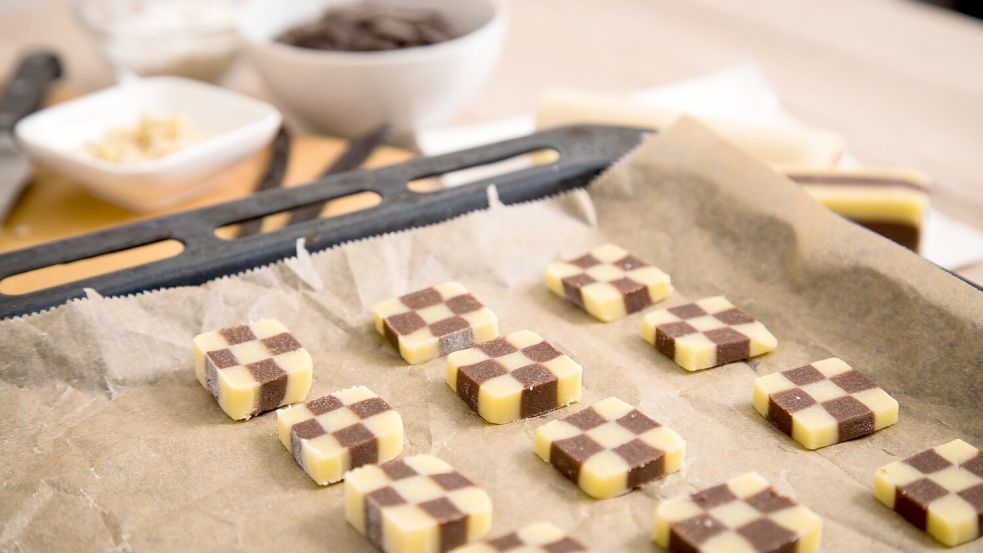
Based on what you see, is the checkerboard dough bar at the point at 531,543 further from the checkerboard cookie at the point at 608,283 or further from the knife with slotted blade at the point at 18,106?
the knife with slotted blade at the point at 18,106

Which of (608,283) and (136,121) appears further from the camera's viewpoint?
(136,121)

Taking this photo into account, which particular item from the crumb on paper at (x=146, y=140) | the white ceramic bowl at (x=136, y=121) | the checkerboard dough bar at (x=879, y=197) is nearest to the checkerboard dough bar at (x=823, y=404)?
the checkerboard dough bar at (x=879, y=197)

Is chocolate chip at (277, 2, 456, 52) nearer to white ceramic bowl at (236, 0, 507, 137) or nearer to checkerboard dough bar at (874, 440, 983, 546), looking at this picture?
white ceramic bowl at (236, 0, 507, 137)

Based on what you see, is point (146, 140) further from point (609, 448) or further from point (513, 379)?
point (609, 448)

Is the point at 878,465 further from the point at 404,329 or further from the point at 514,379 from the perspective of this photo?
the point at 404,329

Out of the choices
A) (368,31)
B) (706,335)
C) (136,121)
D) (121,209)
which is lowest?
(121,209)

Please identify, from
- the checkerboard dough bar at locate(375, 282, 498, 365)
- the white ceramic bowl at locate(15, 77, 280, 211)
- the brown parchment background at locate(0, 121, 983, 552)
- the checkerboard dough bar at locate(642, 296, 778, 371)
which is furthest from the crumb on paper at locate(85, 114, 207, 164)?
the checkerboard dough bar at locate(642, 296, 778, 371)

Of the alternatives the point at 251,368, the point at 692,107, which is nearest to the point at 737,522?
the point at 251,368
